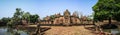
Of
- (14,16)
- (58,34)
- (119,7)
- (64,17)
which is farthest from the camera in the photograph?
(14,16)

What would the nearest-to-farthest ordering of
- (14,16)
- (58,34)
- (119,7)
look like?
(58,34)
(119,7)
(14,16)

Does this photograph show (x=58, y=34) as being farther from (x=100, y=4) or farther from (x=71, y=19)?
(x=100, y=4)

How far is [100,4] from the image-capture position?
61000 mm

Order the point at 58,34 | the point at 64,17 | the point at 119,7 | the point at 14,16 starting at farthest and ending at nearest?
the point at 14,16 → the point at 119,7 → the point at 64,17 → the point at 58,34

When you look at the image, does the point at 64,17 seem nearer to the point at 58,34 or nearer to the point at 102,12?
the point at 102,12

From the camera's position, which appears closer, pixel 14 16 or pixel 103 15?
pixel 103 15

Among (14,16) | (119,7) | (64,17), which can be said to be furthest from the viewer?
(14,16)

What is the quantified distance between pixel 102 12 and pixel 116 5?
404 cm

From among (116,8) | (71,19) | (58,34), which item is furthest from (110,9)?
(58,34)

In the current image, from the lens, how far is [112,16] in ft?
195

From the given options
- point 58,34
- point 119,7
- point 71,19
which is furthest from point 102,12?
point 58,34

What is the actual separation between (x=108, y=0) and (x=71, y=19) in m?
12.1

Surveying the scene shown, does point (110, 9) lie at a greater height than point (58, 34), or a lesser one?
greater

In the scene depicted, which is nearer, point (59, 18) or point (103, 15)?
point (59, 18)
